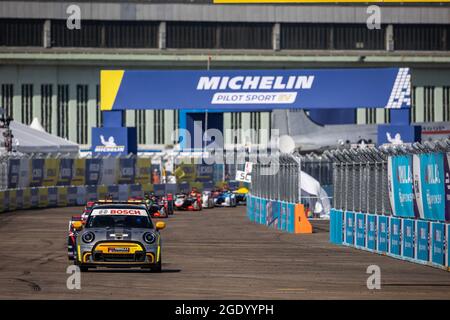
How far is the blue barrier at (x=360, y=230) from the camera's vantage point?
104 ft

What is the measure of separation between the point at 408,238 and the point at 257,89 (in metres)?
25.7

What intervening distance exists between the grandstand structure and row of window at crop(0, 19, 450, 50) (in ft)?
0.23

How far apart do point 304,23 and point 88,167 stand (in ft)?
96.8

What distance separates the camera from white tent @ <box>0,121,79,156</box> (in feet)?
207

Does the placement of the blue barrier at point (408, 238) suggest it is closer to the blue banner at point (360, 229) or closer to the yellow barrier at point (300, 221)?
the blue banner at point (360, 229)

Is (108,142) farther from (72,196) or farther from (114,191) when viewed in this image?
(114,191)

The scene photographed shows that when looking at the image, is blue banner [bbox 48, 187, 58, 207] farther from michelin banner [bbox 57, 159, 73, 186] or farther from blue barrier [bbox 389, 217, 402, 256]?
blue barrier [bbox 389, 217, 402, 256]

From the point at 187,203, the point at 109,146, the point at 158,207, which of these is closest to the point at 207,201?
the point at 187,203

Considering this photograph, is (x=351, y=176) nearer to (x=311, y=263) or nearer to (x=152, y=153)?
(x=311, y=263)

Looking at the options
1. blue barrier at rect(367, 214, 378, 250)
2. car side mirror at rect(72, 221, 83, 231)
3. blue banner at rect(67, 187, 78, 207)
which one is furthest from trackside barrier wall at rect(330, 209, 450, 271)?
blue banner at rect(67, 187, 78, 207)

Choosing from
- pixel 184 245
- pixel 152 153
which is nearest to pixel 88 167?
pixel 152 153

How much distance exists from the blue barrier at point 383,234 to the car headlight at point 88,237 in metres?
8.65

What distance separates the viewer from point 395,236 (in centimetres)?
2845

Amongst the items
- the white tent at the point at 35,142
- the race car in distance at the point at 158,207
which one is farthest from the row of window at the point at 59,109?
the race car in distance at the point at 158,207
